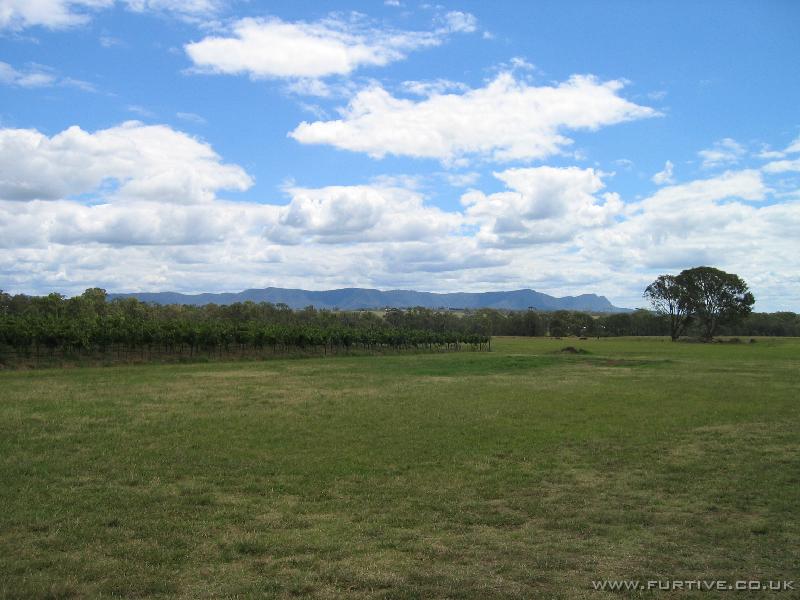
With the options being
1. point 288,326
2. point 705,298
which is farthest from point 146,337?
point 705,298

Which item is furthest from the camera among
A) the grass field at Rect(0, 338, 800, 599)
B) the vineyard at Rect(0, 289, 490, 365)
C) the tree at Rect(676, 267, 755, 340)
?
the tree at Rect(676, 267, 755, 340)

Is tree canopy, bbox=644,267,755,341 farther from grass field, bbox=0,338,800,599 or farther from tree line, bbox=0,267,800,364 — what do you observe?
grass field, bbox=0,338,800,599

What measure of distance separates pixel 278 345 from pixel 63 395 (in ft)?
169

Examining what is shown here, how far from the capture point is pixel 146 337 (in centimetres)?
5694

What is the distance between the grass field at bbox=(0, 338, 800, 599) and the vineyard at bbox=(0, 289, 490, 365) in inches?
1185

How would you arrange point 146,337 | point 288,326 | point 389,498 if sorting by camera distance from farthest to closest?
point 288,326 → point 146,337 → point 389,498

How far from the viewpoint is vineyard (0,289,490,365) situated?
49.6 metres

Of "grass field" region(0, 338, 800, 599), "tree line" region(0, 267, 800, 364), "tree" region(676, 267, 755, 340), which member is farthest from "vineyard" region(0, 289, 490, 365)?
"tree" region(676, 267, 755, 340)

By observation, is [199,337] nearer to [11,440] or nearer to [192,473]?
[11,440]

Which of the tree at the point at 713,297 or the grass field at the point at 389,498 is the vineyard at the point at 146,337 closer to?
the grass field at the point at 389,498

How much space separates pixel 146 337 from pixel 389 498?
171ft

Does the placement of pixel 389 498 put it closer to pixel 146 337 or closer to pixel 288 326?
pixel 146 337

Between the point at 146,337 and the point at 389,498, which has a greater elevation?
the point at 146,337

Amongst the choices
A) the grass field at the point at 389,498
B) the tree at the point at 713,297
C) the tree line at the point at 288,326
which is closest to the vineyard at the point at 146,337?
the tree line at the point at 288,326
